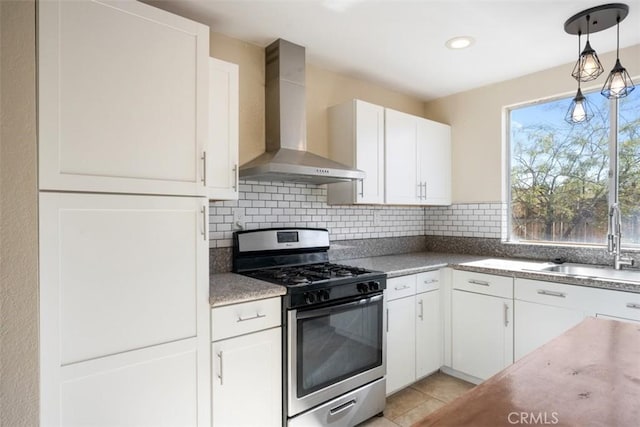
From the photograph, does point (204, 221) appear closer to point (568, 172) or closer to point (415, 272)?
point (415, 272)

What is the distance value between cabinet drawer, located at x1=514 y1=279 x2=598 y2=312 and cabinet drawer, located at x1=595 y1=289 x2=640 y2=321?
0.04 m

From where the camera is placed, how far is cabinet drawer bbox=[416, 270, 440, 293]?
2.70 meters

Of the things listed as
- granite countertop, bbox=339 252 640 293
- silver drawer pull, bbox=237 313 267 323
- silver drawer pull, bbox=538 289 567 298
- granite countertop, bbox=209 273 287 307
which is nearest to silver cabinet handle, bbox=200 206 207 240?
granite countertop, bbox=209 273 287 307

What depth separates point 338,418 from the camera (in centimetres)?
212

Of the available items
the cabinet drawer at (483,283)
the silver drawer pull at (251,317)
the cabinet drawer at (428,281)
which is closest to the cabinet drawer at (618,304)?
the cabinet drawer at (483,283)

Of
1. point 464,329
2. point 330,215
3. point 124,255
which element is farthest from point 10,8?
point 464,329

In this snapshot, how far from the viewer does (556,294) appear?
2324 mm

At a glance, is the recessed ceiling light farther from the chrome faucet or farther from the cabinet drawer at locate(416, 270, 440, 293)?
the cabinet drawer at locate(416, 270, 440, 293)

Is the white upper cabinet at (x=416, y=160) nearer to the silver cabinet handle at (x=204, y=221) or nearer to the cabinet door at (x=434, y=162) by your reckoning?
the cabinet door at (x=434, y=162)

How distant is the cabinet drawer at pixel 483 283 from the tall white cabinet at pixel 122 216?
1.98 metres

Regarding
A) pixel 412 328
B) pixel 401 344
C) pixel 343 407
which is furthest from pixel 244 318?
pixel 412 328

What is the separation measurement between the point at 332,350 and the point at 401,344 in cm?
71

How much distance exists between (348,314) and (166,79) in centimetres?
158

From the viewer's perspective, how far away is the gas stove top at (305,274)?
205cm
